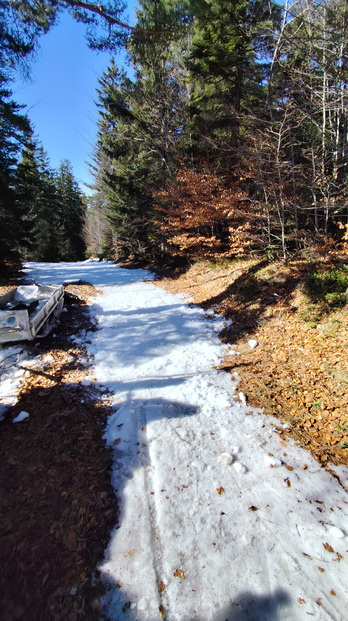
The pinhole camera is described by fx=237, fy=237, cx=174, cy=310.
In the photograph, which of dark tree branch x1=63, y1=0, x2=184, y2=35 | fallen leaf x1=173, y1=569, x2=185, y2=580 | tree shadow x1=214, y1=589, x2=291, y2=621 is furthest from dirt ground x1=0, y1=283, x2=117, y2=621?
dark tree branch x1=63, y1=0, x2=184, y2=35

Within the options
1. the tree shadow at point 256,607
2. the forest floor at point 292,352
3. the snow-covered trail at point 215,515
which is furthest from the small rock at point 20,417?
the forest floor at point 292,352

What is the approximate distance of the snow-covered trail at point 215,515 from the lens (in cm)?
175

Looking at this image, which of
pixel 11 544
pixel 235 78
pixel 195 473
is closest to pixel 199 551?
pixel 195 473

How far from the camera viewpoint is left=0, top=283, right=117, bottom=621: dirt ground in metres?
1.78

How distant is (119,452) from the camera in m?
2.94

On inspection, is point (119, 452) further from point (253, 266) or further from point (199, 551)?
point (253, 266)

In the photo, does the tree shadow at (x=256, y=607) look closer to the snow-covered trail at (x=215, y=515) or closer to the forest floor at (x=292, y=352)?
the snow-covered trail at (x=215, y=515)

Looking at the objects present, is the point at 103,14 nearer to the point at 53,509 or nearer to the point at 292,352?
the point at 292,352

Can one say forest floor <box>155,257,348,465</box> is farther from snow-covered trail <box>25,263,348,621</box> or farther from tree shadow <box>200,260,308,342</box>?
snow-covered trail <box>25,263,348,621</box>

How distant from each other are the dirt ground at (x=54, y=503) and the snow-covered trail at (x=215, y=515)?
0.17m

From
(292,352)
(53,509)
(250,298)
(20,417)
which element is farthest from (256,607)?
(250,298)

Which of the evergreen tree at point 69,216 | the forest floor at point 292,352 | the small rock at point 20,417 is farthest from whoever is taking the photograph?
the evergreen tree at point 69,216

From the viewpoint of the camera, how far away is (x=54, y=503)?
2.38 meters

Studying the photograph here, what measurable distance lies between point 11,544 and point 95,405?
179 cm
